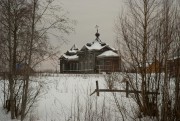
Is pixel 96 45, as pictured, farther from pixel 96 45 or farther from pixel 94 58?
pixel 94 58

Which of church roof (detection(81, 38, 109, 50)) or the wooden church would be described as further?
church roof (detection(81, 38, 109, 50))

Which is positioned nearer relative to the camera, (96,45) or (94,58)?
(94,58)

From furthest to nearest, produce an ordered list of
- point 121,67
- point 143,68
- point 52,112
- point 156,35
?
point 52,112 < point 121,67 < point 143,68 < point 156,35

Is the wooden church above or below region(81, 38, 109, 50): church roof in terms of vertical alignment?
below

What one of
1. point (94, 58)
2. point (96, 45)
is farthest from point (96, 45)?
point (94, 58)

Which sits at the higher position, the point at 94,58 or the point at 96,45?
the point at 96,45

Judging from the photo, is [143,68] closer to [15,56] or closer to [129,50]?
[129,50]

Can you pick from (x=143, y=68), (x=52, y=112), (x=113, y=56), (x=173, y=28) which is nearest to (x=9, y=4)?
(x=52, y=112)

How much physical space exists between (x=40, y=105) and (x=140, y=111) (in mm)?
6916

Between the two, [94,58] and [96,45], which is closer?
[94,58]

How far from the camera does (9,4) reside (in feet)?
47.6

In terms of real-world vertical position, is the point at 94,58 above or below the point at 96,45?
below

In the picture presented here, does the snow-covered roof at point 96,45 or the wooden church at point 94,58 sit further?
the snow-covered roof at point 96,45

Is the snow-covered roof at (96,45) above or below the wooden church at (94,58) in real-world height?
above
